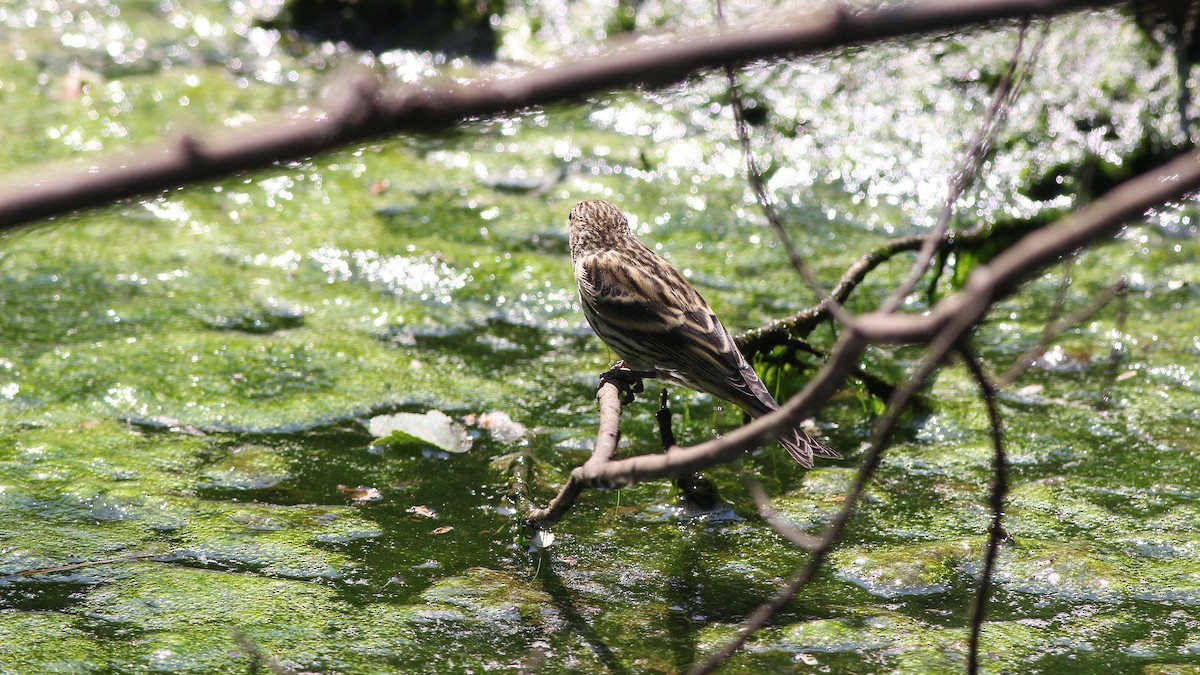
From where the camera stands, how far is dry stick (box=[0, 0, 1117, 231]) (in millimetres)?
752

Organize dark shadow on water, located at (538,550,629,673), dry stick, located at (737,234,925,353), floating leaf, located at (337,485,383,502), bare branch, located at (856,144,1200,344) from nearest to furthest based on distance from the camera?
1. bare branch, located at (856,144,1200,344)
2. dark shadow on water, located at (538,550,629,673)
3. floating leaf, located at (337,485,383,502)
4. dry stick, located at (737,234,925,353)

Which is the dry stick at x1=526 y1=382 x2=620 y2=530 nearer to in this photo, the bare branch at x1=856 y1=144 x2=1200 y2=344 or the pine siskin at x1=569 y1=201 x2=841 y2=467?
the pine siskin at x1=569 y1=201 x2=841 y2=467

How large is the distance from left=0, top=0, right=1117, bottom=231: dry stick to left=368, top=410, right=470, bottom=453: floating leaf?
8.85 ft

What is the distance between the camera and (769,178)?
5133 mm

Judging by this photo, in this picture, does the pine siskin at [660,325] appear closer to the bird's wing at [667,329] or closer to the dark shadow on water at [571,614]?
the bird's wing at [667,329]

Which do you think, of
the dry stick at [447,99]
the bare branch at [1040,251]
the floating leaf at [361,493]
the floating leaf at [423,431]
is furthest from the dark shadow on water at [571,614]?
the dry stick at [447,99]

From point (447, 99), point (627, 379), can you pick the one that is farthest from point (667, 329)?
point (447, 99)

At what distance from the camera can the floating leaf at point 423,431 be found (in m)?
3.48

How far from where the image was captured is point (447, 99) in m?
0.83

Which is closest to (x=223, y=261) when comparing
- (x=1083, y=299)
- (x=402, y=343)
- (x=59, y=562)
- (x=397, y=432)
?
(x=402, y=343)

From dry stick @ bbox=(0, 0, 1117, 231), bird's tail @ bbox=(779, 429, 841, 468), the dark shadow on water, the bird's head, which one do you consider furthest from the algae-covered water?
the bird's head

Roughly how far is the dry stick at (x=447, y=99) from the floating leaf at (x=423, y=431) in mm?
2699

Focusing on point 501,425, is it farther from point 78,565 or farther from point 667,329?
point 78,565

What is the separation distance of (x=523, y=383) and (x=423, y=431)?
516mm
